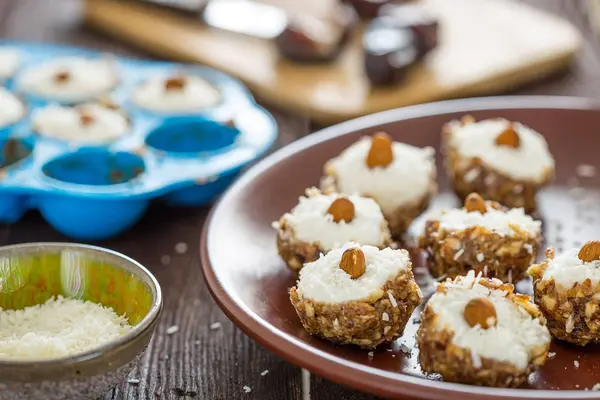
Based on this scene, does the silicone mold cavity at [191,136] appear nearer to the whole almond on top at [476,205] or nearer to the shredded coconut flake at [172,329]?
the shredded coconut flake at [172,329]

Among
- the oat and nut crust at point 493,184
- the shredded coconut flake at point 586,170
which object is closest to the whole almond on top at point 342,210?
the oat and nut crust at point 493,184

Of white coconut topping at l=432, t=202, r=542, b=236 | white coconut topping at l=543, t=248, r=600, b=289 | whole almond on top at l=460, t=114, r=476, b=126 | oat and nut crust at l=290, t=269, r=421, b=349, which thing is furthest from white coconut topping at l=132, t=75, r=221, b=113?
white coconut topping at l=543, t=248, r=600, b=289

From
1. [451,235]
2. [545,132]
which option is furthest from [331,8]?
[451,235]

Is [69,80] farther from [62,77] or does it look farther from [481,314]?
[481,314]

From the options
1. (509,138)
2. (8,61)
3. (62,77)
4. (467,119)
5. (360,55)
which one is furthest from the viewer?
(360,55)

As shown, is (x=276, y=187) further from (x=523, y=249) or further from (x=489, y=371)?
(x=489, y=371)

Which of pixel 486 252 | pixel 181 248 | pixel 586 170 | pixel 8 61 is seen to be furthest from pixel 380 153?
pixel 8 61

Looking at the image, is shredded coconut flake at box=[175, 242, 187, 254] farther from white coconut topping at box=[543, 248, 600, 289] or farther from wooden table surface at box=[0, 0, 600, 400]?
white coconut topping at box=[543, 248, 600, 289]
